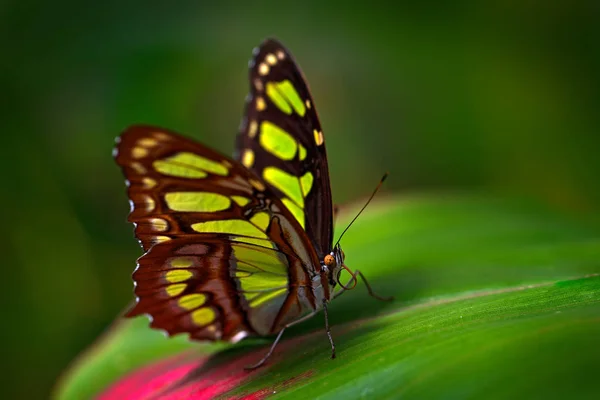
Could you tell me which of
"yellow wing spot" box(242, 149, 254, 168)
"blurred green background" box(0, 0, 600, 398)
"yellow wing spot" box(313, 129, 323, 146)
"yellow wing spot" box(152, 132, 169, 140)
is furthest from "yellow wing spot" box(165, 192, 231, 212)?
"blurred green background" box(0, 0, 600, 398)

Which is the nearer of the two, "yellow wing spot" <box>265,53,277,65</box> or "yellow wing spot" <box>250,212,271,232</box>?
"yellow wing spot" <box>250,212,271,232</box>

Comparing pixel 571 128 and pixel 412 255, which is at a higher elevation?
pixel 571 128

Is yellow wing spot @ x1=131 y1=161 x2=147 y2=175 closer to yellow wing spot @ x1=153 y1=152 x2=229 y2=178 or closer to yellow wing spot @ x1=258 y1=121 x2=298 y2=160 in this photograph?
yellow wing spot @ x1=153 y1=152 x2=229 y2=178

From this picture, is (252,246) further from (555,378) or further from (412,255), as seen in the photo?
(555,378)

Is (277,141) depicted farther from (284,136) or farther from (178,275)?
(178,275)

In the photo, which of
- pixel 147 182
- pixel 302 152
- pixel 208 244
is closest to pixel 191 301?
pixel 208 244

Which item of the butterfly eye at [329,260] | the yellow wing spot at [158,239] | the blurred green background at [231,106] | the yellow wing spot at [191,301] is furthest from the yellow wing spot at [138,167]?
the blurred green background at [231,106]

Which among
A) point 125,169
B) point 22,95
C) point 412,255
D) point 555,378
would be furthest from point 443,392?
point 22,95

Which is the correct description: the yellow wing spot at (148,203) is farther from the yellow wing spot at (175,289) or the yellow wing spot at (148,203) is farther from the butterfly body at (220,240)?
the yellow wing spot at (175,289)
